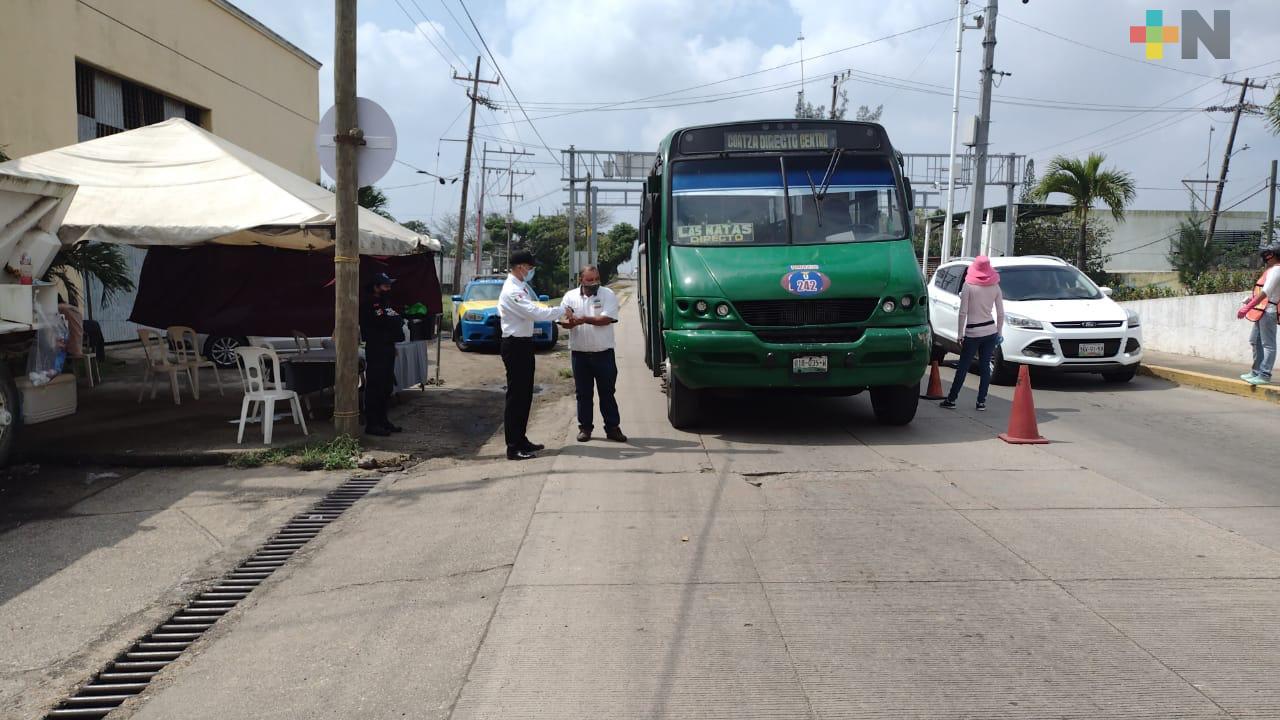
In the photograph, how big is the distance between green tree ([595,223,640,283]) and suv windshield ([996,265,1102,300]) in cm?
6599

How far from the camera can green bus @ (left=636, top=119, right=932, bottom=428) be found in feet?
26.5

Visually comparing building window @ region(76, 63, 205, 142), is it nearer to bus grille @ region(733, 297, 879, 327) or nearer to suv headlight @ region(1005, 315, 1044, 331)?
bus grille @ region(733, 297, 879, 327)

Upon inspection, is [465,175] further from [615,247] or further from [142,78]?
[615,247]

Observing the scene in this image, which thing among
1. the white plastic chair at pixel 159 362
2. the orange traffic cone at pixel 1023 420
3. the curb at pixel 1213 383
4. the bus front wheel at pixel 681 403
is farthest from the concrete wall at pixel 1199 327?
the white plastic chair at pixel 159 362

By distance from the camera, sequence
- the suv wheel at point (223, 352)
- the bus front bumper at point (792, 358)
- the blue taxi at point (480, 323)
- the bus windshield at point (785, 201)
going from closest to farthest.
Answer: the bus front bumper at point (792, 358), the bus windshield at point (785, 201), the suv wheel at point (223, 352), the blue taxi at point (480, 323)

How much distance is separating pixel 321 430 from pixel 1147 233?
52.9 m

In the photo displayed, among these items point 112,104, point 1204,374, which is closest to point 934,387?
point 1204,374

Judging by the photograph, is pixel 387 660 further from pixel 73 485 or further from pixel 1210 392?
pixel 1210 392

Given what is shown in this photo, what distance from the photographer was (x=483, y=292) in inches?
806

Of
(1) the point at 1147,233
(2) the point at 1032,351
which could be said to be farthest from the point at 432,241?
(1) the point at 1147,233

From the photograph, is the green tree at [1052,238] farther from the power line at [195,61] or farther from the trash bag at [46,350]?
the trash bag at [46,350]

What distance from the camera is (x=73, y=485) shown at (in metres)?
7.12

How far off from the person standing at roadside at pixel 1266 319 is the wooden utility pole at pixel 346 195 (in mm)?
10428

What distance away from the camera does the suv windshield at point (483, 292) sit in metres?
20.3
